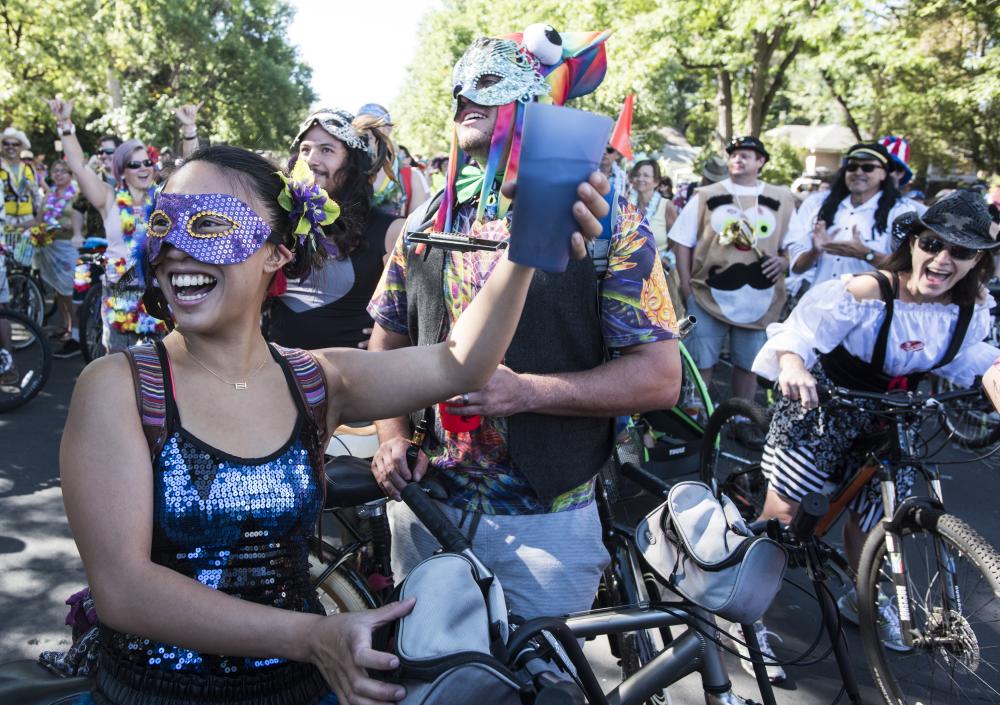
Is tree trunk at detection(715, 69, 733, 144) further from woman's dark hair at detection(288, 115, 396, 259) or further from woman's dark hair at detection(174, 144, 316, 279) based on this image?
woman's dark hair at detection(174, 144, 316, 279)

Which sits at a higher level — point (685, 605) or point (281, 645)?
point (281, 645)

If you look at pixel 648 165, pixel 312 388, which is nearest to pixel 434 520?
pixel 312 388

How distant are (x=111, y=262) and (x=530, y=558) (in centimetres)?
558

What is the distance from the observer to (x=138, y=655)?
1.57 metres

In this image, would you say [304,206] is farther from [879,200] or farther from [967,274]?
[879,200]

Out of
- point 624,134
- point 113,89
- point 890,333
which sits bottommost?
point 890,333

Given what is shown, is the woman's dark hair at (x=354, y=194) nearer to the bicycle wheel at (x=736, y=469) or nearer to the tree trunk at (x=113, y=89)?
the bicycle wheel at (x=736, y=469)

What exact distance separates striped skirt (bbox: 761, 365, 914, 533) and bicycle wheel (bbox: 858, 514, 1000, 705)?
0.37 metres

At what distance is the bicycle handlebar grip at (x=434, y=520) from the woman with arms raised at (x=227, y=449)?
301mm

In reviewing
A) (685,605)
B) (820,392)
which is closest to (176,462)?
(685,605)

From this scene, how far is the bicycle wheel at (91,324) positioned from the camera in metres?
7.86

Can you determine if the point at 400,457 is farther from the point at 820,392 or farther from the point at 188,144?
the point at 188,144

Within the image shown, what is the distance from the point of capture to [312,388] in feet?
5.89

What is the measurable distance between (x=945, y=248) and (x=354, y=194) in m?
2.47
